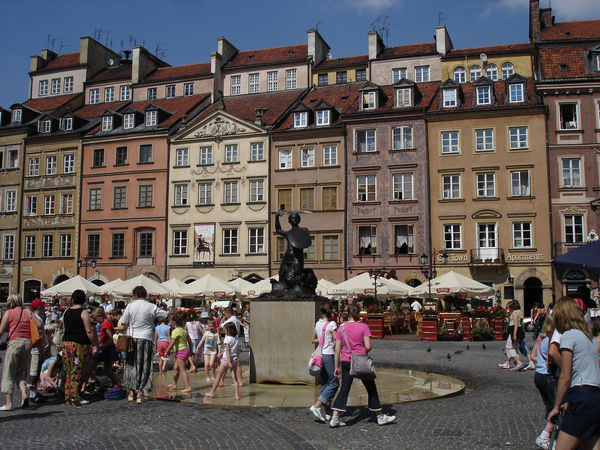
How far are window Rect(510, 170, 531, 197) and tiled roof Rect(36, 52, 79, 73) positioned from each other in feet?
115

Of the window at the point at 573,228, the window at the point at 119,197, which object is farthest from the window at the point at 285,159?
the window at the point at 573,228

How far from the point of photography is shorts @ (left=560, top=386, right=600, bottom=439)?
5219 mm

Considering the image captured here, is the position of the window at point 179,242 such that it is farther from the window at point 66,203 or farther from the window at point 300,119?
the window at point 300,119

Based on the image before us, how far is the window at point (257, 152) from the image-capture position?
4016 centimetres

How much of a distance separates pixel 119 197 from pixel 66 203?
415 cm

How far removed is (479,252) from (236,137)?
53.9 ft

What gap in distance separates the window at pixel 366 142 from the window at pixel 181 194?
11448 millimetres

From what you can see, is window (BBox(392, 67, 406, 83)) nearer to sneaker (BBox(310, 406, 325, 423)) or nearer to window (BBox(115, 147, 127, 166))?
window (BBox(115, 147, 127, 166))

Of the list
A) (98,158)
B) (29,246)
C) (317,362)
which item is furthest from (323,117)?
(317,362)

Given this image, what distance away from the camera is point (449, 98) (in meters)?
37.6

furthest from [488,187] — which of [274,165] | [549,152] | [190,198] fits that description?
[190,198]

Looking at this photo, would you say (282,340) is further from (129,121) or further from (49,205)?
(49,205)

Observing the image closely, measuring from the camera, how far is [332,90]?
4381 centimetres

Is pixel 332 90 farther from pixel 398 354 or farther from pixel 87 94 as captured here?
pixel 398 354
